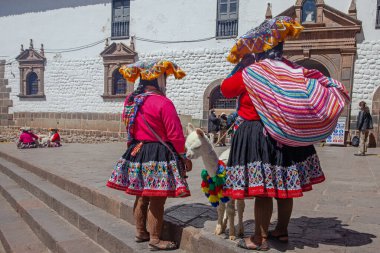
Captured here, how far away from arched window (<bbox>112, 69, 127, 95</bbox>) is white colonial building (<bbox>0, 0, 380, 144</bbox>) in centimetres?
5

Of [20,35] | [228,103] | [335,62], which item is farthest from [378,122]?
[20,35]

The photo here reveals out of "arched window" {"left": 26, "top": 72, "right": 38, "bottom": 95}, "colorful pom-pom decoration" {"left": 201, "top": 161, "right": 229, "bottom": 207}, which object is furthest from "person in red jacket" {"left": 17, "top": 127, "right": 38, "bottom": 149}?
"colorful pom-pom decoration" {"left": 201, "top": 161, "right": 229, "bottom": 207}

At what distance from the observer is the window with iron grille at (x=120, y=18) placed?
16000 millimetres

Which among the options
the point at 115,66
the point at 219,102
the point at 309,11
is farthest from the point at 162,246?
the point at 115,66

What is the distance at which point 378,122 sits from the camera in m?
12.2

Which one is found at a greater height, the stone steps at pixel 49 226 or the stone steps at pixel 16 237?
the stone steps at pixel 49 226

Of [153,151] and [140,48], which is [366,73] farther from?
[153,151]

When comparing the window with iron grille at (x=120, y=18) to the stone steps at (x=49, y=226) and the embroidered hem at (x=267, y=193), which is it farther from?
the embroidered hem at (x=267, y=193)

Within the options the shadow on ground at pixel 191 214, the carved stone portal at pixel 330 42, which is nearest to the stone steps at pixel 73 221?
the shadow on ground at pixel 191 214

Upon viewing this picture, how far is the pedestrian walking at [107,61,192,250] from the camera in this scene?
2.99 m

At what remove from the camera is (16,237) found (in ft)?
14.6

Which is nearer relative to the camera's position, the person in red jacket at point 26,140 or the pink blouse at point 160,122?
the pink blouse at point 160,122

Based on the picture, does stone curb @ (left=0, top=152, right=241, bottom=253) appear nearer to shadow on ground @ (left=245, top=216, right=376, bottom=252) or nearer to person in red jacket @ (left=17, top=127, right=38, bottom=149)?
shadow on ground @ (left=245, top=216, right=376, bottom=252)

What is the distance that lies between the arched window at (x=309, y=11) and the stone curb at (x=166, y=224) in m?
10.6
